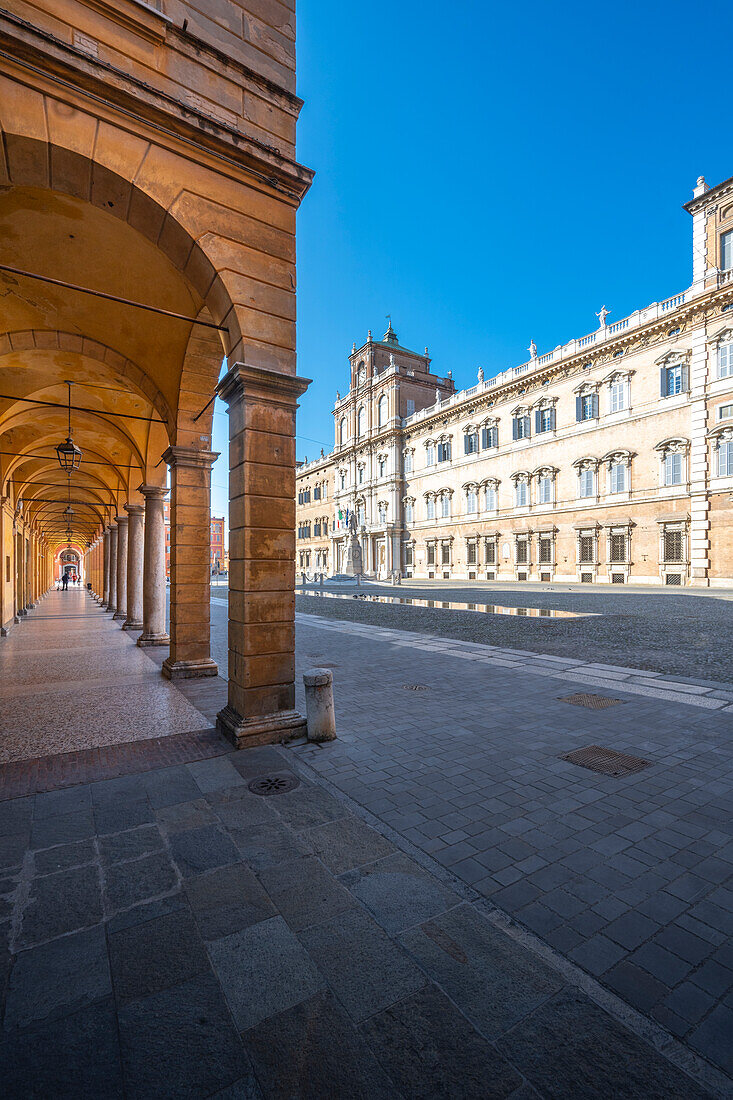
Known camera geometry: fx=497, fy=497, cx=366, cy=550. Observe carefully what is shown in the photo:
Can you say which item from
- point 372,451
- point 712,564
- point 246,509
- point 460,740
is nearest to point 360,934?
point 460,740

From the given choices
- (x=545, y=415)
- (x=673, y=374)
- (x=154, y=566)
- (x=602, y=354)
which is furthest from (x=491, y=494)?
(x=154, y=566)

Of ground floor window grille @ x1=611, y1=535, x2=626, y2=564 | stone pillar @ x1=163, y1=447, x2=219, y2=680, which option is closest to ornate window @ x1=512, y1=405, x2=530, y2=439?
ground floor window grille @ x1=611, y1=535, x2=626, y2=564

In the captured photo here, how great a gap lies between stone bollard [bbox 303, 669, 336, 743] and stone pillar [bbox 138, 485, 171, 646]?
6927 mm

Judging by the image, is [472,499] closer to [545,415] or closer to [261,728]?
[545,415]

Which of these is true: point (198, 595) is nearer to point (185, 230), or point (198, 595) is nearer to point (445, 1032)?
point (185, 230)

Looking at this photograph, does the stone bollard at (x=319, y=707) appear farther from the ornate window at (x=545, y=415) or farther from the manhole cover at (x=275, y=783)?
the ornate window at (x=545, y=415)

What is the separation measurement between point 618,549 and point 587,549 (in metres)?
2.14

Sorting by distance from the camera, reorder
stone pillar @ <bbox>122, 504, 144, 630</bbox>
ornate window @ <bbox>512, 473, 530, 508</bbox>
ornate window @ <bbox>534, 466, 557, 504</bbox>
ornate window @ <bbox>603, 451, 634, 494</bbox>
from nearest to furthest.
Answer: stone pillar @ <bbox>122, 504, 144, 630</bbox>
ornate window @ <bbox>603, 451, 634, 494</bbox>
ornate window @ <bbox>534, 466, 557, 504</bbox>
ornate window @ <bbox>512, 473, 530, 508</bbox>

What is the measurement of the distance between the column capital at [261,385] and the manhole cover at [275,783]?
11.9 feet

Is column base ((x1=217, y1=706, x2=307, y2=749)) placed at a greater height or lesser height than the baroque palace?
lesser

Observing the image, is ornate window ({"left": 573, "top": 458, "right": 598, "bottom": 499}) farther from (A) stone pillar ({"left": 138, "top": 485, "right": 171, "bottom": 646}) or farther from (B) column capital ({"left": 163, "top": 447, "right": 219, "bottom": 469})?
(B) column capital ({"left": 163, "top": 447, "right": 219, "bottom": 469})

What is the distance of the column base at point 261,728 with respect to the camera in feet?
16.2

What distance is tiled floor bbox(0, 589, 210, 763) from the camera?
5.27 metres

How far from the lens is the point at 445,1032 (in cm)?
186
